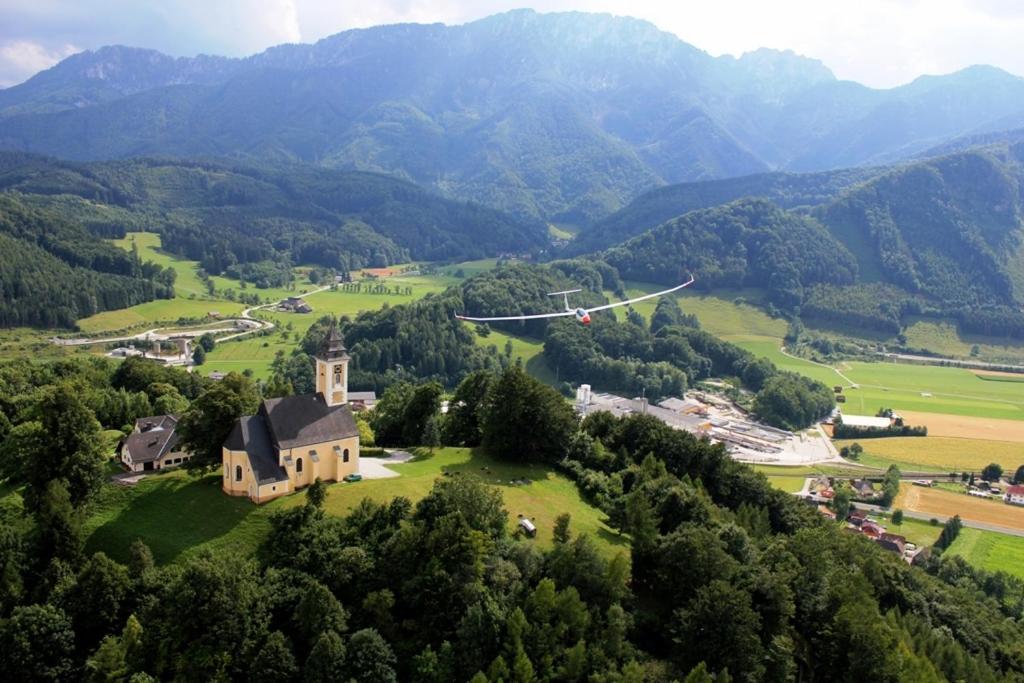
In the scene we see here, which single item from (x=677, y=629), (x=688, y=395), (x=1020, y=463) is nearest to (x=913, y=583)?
(x=677, y=629)

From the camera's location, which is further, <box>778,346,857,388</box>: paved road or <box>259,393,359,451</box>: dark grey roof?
<box>778,346,857,388</box>: paved road

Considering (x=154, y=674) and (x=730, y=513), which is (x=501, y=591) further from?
(x=730, y=513)

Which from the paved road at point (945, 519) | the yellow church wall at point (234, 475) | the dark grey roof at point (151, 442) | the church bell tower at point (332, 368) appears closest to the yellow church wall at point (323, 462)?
the yellow church wall at point (234, 475)

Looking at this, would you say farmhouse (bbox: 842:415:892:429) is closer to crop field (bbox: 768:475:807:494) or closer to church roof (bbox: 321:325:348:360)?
crop field (bbox: 768:475:807:494)

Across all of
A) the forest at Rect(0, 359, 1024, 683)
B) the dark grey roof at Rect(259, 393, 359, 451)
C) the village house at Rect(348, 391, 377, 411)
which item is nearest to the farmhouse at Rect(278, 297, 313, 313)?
the village house at Rect(348, 391, 377, 411)

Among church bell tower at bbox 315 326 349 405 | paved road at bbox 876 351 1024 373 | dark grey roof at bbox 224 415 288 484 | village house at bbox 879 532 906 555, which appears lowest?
paved road at bbox 876 351 1024 373

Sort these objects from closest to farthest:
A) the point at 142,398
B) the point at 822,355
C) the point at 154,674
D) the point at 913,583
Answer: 1. the point at 154,674
2. the point at 913,583
3. the point at 142,398
4. the point at 822,355
